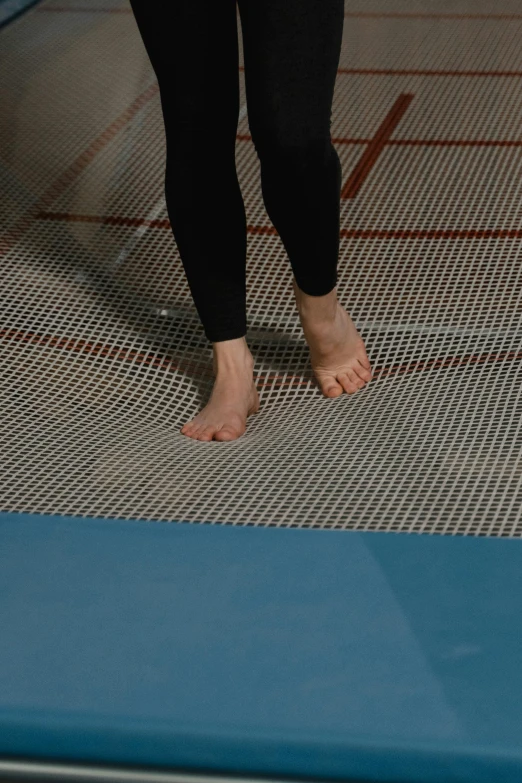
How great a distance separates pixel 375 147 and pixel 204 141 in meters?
1.09

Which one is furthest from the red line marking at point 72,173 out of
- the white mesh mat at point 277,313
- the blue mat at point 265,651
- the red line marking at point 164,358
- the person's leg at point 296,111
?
the blue mat at point 265,651

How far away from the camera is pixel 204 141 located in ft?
3.58

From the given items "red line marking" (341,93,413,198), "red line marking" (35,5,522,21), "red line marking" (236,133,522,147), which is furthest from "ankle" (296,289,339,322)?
"red line marking" (35,5,522,21)

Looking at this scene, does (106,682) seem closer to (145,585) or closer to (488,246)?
(145,585)

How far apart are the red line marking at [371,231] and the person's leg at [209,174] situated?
0.61m

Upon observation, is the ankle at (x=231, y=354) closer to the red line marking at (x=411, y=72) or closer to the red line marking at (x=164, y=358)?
the red line marking at (x=164, y=358)

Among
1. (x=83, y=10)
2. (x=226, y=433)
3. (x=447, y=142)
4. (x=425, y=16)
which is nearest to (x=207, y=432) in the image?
(x=226, y=433)

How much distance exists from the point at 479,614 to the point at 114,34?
252cm

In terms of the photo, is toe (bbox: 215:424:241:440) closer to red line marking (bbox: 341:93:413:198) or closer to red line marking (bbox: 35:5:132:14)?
red line marking (bbox: 341:93:413:198)

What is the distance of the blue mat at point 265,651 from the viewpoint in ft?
2.33

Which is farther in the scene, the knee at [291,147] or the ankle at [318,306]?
the ankle at [318,306]

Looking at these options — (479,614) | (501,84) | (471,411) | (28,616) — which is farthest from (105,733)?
(501,84)

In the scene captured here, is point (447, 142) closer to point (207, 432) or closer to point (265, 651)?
point (207, 432)

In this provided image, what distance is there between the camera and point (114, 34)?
2.90 m
